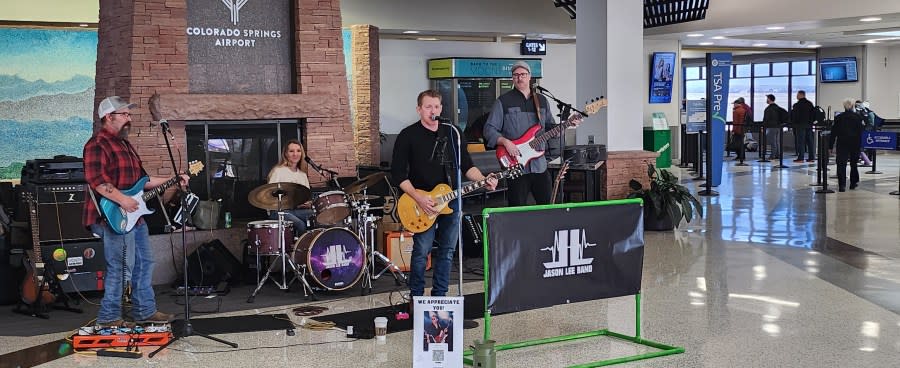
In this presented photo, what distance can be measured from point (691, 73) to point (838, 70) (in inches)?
178

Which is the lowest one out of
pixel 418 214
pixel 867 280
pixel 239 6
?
pixel 867 280

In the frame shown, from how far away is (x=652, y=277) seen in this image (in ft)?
28.5

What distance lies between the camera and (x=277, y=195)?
8.24 metres

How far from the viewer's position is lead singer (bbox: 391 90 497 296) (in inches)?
268

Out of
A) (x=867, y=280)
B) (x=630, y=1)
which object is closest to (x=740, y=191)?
(x=630, y=1)

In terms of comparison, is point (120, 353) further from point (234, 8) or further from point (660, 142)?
point (660, 142)

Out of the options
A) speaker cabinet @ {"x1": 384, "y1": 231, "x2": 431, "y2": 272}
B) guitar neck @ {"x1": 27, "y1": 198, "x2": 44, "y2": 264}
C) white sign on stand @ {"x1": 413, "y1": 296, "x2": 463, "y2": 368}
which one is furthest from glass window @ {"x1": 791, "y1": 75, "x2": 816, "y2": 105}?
white sign on stand @ {"x1": 413, "y1": 296, "x2": 463, "y2": 368}

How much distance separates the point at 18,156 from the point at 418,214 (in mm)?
9660

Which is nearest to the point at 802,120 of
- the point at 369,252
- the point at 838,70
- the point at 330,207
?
the point at 838,70

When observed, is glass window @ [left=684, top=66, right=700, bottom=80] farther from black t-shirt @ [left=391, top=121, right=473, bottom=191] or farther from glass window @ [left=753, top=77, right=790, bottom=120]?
black t-shirt @ [left=391, top=121, right=473, bottom=191]

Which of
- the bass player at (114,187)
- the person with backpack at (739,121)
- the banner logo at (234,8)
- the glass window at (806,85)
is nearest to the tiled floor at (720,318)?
the bass player at (114,187)

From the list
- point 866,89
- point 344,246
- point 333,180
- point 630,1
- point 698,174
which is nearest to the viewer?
point 344,246

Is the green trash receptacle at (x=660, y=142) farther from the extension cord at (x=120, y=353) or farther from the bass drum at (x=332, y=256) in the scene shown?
the extension cord at (x=120, y=353)

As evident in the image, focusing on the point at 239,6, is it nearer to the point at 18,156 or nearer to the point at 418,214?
the point at 418,214
